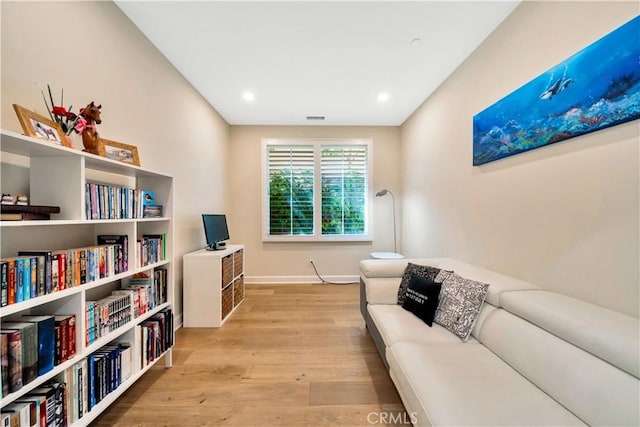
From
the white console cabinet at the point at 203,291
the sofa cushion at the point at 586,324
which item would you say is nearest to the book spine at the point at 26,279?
the white console cabinet at the point at 203,291

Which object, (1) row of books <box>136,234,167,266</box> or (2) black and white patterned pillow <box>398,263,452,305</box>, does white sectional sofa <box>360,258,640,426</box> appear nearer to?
(2) black and white patterned pillow <box>398,263,452,305</box>

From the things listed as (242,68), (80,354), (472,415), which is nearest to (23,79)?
(80,354)

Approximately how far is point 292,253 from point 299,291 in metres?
0.69

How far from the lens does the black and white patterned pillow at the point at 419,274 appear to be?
81.2 inches

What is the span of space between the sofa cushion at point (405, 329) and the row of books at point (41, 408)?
5.74 feet

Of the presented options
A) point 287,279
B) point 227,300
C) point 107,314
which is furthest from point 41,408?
point 287,279

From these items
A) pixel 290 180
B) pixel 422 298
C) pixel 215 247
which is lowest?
pixel 422 298

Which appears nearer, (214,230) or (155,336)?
(155,336)

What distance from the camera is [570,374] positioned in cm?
102

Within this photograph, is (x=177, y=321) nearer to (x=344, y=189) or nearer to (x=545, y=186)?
(x=344, y=189)

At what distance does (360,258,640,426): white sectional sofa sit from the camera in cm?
92

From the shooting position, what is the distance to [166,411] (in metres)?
1.54

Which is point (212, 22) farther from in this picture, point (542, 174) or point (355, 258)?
point (355, 258)

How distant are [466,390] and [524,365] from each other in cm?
39
